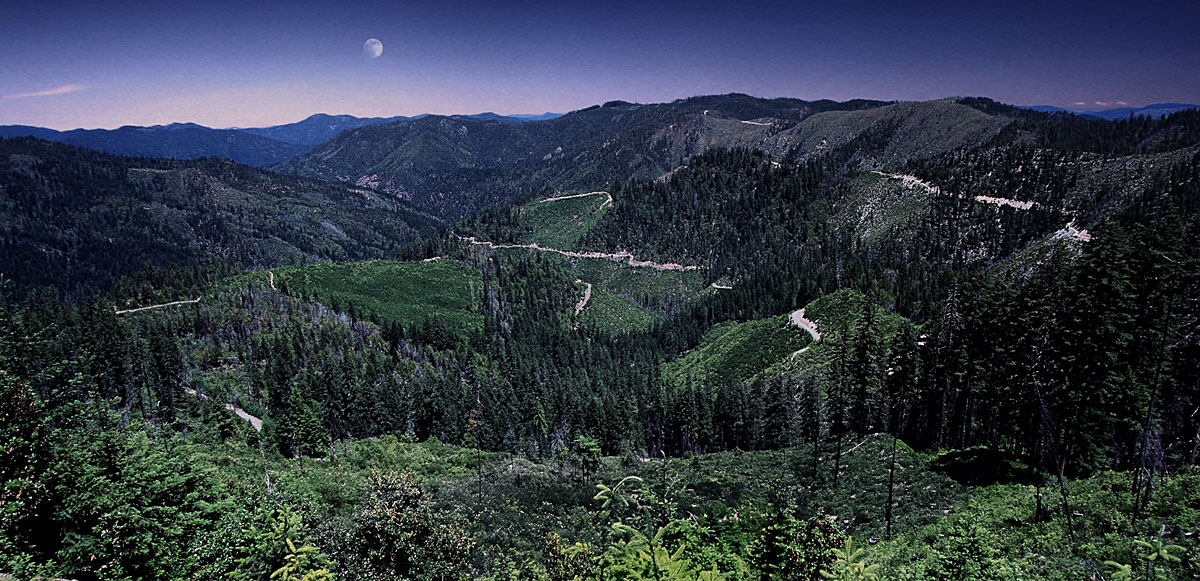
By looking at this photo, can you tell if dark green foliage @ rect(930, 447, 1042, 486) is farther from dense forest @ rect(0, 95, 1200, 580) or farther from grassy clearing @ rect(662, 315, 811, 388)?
grassy clearing @ rect(662, 315, 811, 388)

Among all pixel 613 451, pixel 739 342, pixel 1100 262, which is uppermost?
pixel 1100 262

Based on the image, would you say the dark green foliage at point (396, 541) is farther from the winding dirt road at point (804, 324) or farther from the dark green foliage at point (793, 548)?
the winding dirt road at point (804, 324)

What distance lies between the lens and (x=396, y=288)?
171 m

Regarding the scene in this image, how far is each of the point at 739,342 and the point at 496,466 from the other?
75.3 metres

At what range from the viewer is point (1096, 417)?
127 ft

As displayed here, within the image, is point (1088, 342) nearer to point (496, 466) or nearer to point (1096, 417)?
point (1096, 417)

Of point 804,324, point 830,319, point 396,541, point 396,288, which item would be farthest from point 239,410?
point 830,319

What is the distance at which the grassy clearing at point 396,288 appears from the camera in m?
153

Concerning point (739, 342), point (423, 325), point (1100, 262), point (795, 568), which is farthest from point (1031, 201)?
point (795, 568)

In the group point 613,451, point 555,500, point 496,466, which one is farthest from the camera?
point 613,451

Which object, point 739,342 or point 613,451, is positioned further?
point 739,342

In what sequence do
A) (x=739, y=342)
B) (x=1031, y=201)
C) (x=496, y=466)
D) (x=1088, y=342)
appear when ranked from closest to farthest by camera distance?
(x=1088, y=342) < (x=496, y=466) < (x=739, y=342) < (x=1031, y=201)

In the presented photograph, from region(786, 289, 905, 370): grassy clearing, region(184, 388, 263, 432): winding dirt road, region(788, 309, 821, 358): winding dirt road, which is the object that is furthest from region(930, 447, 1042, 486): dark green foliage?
region(184, 388, 263, 432): winding dirt road

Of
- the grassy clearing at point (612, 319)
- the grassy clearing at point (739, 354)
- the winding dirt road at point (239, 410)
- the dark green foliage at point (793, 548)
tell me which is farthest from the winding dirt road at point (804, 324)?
the winding dirt road at point (239, 410)
